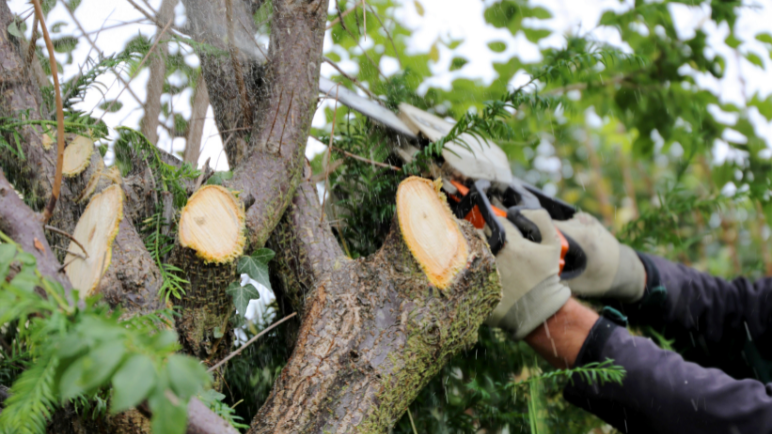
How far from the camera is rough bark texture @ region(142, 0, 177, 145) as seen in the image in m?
1.18

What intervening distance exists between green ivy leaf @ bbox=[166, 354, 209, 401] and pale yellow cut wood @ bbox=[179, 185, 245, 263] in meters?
0.50

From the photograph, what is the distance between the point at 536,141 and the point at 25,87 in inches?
62.9

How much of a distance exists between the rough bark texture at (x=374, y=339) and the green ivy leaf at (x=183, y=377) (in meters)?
0.52

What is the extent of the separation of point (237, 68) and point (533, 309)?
996mm

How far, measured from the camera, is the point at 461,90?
5.94 ft

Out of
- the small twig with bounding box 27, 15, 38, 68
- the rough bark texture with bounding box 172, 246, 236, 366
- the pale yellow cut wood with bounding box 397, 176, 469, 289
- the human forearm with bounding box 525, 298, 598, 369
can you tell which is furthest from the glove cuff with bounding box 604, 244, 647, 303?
the small twig with bounding box 27, 15, 38, 68

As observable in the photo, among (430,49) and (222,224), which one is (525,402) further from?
(430,49)

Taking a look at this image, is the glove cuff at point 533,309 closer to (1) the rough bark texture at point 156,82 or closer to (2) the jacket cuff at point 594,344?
(2) the jacket cuff at point 594,344

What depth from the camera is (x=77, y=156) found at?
975 mm

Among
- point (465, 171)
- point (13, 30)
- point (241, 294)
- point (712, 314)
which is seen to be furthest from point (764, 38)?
point (13, 30)

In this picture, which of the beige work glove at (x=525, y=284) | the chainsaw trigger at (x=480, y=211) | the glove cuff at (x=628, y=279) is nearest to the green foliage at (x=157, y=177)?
the chainsaw trigger at (x=480, y=211)

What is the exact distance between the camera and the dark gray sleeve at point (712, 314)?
5.62 feet

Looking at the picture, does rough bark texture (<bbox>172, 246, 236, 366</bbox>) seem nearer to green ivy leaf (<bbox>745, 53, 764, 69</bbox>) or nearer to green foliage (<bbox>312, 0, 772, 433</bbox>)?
green foliage (<bbox>312, 0, 772, 433</bbox>)

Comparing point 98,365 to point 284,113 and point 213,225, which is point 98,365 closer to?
point 213,225
